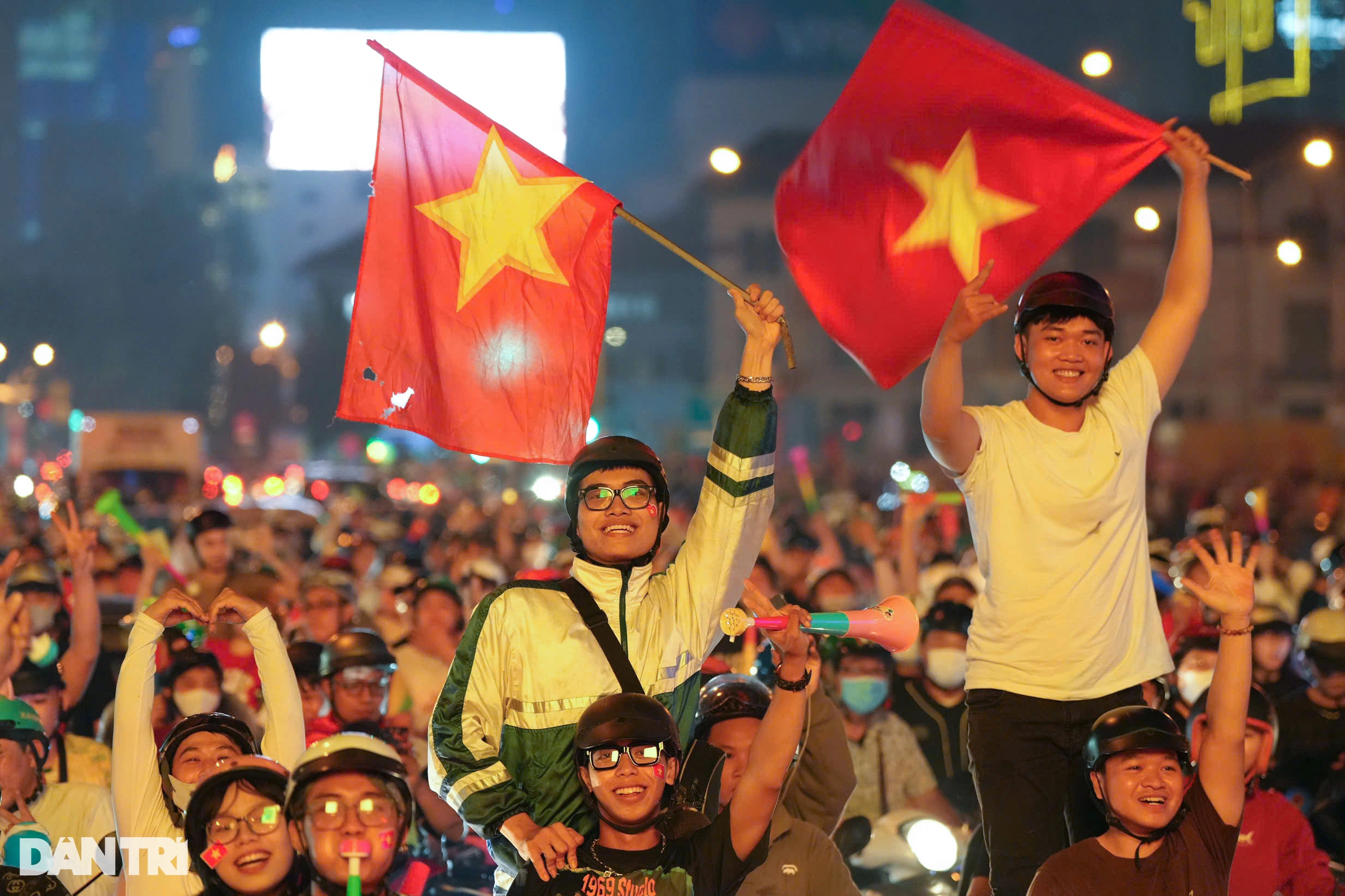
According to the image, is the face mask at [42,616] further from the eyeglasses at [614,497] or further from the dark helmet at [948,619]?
the eyeglasses at [614,497]

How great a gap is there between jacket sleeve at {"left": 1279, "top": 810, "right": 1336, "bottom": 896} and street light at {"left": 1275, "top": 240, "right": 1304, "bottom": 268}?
10.0ft

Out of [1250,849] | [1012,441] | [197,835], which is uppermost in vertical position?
[1012,441]

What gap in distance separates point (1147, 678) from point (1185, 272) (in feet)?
4.37

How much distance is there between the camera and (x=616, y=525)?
4980 mm

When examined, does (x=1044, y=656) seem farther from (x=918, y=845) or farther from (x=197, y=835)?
(x=918, y=845)

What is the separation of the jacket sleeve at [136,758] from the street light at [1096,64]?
180 inches

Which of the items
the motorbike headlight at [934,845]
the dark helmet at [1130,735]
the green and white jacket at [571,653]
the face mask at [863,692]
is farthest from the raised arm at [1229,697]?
the face mask at [863,692]

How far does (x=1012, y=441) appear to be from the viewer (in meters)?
5.13

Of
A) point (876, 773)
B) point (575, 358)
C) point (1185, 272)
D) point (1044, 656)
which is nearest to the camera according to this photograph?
point (1044, 656)

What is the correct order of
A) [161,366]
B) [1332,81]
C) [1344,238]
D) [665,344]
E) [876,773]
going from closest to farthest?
[876,773] → [1332,81] → [1344,238] → [161,366] → [665,344]

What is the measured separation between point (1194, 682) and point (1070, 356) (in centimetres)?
346

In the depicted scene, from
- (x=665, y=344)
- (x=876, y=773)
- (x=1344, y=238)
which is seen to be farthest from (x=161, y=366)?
(x=876, y=773)

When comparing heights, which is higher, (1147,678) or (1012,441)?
(1012,441)

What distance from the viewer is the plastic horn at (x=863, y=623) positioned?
461cm
